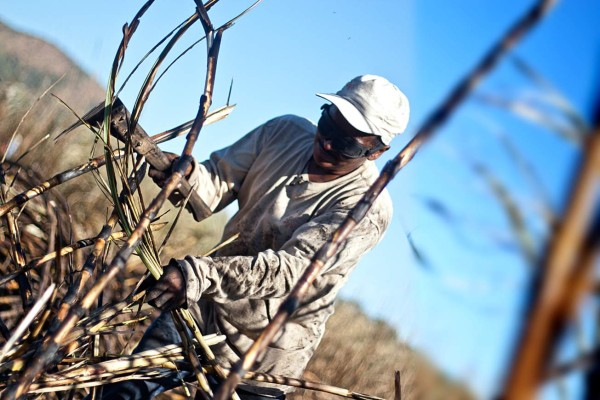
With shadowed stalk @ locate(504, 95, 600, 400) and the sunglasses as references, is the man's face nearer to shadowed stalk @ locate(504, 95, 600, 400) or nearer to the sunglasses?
the sunglasses

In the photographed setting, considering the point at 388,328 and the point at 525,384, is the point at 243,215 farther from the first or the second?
the point at 388,328

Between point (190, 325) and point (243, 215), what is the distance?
47.6 inches

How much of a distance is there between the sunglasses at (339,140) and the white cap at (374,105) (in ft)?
0.20

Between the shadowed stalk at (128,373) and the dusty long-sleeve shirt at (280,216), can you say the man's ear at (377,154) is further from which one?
the shadowed stalk at (128,373)

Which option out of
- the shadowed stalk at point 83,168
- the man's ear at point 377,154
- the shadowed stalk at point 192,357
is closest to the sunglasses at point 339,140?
the man's ear at point 377,154

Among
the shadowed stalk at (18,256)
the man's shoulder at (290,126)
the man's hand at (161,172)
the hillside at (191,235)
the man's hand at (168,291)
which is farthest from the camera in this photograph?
the hillside at (191,235)

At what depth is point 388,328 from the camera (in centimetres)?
730

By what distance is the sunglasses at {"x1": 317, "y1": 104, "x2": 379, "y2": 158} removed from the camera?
117 inches

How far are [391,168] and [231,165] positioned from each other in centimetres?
233

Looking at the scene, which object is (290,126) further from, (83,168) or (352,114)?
(83,168)

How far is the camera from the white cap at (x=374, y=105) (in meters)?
3.01

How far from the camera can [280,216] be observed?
3.12 m

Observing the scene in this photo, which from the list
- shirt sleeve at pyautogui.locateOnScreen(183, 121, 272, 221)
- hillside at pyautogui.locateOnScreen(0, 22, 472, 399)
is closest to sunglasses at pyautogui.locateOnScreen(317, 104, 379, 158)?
shirt sleeve at pyautogui.locateOnScreen(183, 121, 272, 221)

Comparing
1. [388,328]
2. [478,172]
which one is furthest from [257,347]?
[388,328]
